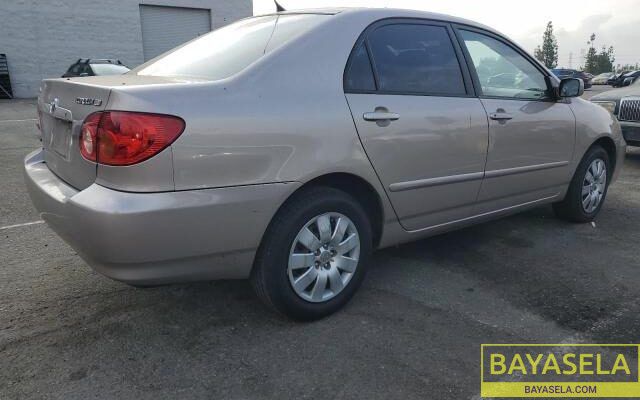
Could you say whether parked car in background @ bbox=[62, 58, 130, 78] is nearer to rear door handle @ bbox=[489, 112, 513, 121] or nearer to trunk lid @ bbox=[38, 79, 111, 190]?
trunk lid @ bbox=[38, 79, 111, 190]

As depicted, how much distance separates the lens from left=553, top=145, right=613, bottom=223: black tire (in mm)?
4418

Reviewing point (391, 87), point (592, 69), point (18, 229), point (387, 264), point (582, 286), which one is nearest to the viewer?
point (391, 87)

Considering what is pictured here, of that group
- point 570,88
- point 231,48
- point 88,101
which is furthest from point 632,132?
point 88,101

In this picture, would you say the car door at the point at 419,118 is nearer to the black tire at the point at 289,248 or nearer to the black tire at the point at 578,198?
the black tire at the point at 289,248

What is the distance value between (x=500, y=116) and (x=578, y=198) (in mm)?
1508

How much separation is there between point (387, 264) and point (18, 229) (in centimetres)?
307

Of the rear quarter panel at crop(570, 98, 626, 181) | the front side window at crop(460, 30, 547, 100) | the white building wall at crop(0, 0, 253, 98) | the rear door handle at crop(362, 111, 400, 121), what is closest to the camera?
the rear door handle at crop(362, 111, 400, 121)

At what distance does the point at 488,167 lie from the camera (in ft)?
11.5

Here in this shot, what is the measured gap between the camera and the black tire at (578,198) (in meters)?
4.42

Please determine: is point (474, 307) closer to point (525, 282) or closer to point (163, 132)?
point (525, 282)

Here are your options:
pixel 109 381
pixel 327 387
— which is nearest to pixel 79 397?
pixel 109 381

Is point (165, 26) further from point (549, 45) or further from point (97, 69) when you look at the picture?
point (549, 45)

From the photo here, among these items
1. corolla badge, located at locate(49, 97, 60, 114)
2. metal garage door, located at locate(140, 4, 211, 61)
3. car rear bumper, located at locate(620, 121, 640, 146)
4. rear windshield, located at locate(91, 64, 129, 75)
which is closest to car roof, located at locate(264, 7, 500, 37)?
corolla badge, located at locate(49, 97, 60, 114)

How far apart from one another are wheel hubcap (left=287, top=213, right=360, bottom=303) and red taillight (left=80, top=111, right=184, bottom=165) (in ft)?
2.73
